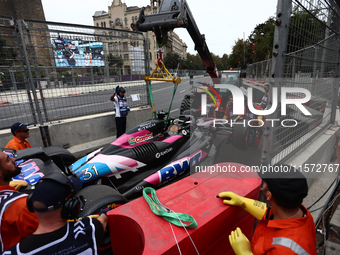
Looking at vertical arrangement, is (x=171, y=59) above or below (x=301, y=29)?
above

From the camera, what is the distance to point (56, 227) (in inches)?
52.3

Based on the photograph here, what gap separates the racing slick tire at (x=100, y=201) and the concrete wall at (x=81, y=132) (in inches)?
120

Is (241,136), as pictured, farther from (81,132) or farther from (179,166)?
(81,132)

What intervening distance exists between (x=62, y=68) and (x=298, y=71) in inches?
199

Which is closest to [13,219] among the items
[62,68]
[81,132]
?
[81,132]

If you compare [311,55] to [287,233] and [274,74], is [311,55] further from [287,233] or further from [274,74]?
[287,233]

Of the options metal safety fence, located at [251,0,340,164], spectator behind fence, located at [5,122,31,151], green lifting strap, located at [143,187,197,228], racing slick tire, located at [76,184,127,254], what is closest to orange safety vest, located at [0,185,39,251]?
racing slick tire, located at [76,184,127,254]

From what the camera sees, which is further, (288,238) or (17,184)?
(17,184)

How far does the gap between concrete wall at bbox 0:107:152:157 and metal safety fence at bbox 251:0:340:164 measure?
447 centimetres

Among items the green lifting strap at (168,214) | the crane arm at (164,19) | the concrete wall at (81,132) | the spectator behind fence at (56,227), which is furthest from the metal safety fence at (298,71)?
the concrete wall at (81,132)

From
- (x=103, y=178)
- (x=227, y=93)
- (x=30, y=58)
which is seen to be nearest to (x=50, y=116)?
(x=30, y=58)

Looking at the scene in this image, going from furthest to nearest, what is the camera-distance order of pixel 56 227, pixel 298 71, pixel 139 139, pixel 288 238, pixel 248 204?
pixel 139 139 < pixel 298 71 < pixel 248 204 < pixel 56 227 < pixel 288 238

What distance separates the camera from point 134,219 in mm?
1524

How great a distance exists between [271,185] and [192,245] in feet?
2.33
